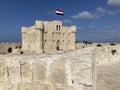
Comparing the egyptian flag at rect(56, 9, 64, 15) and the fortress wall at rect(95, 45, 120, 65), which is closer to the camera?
the fortress wall at rect(95, 45, 120, 65)

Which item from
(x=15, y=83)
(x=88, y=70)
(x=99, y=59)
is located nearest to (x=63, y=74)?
(x=88, y=70)

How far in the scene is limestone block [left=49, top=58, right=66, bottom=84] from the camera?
1.84 m

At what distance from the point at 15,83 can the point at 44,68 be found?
0.40m

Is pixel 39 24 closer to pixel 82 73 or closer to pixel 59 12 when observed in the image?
pixel 59 12

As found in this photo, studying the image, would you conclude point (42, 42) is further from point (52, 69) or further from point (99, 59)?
point (52, 69)

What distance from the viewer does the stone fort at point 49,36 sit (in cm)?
3541

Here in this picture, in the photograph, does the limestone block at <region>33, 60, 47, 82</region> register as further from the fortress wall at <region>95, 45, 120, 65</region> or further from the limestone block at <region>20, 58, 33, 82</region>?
the fortress wall at <region>95, 45, 120, 65</region>

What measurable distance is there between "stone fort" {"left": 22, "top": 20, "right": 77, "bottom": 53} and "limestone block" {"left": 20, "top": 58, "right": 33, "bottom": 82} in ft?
108

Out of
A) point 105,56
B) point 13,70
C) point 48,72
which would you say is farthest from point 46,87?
point 105,56

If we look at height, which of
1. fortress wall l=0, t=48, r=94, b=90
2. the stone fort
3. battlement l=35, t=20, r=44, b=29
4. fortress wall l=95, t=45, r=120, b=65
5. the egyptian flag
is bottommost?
fortress wall l=95, t=45, r=120, b=65

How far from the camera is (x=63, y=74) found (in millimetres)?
1829

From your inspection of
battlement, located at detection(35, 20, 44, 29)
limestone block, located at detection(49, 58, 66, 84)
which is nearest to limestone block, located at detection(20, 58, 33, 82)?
limestone block, located at detection(49, 58, 66, 84)

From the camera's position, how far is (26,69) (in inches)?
77.1

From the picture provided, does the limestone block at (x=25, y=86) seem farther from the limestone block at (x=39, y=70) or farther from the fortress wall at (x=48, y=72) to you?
the limestone block at (x=39, y=70)
